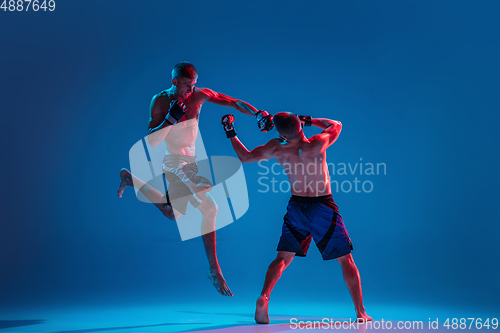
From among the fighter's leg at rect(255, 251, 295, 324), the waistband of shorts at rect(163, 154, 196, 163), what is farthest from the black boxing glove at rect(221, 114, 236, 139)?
the fighter's leg at rect(255, 251, 295, 324)

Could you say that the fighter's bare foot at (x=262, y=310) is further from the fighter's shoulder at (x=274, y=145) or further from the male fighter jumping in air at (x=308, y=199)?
the fighter's shoulder at (x=274, y=145)

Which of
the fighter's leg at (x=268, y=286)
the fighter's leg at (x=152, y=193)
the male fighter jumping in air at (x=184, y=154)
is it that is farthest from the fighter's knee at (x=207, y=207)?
the fighter's leg at (x=268, y=286)

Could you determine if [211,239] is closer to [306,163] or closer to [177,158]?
[177,158]

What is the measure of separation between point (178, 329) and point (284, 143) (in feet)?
6.09

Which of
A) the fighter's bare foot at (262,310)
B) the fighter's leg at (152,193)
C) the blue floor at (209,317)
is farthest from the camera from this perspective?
the fighter's leg at (152,193)

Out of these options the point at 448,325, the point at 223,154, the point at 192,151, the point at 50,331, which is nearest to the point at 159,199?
the point at 192,151

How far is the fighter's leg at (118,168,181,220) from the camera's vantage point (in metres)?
4.14

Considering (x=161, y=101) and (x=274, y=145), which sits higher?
(x=161, y=101)

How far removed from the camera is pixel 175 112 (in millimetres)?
3729

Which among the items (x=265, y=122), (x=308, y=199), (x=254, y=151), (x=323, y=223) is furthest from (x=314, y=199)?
(x=265, y=122)

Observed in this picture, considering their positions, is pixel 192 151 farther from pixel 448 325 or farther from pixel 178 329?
pixel 448 325

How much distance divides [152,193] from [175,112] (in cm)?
88

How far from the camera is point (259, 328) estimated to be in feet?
12.4

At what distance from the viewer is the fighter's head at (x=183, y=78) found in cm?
390
